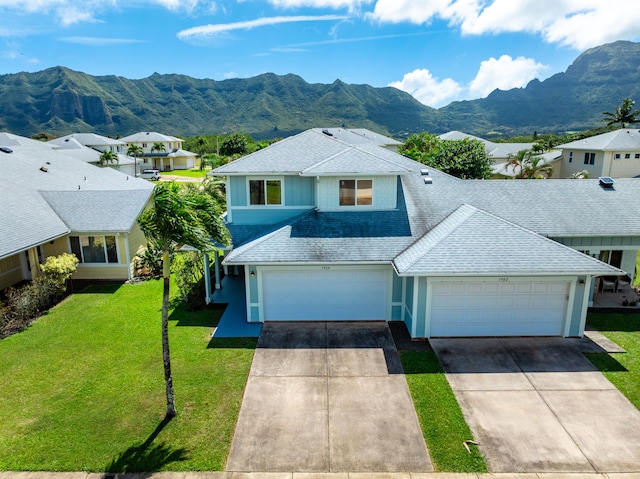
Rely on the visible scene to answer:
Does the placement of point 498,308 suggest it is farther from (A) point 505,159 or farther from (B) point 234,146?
(B) point 234,146

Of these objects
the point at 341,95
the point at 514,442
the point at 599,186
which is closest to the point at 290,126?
the point at 341,95

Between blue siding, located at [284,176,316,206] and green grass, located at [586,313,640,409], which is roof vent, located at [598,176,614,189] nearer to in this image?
green grass, located at [586,313,640,409]

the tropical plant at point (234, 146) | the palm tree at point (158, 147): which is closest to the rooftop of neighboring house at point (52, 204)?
the palm tree at point (158, 147)

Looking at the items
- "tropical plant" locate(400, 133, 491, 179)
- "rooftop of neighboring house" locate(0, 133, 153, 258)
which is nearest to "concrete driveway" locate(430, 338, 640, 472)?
"rooftop of neighboring house" locate(0, 133, 153, 258)

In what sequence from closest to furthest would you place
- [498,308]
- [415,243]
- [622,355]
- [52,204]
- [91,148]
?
[622,355]
[498,308]
[415,243]
[52,204]
[91,148]

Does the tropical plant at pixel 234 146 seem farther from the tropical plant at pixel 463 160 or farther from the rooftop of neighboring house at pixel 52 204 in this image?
the rooftop of neighboring house at pixel 52 204

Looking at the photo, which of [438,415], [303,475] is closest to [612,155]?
[438,415]
